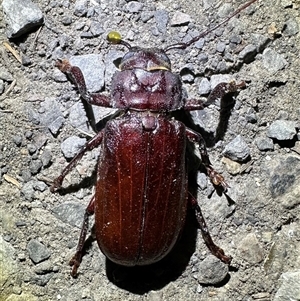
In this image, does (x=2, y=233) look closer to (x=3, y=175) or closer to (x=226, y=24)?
(x=3, y=175)

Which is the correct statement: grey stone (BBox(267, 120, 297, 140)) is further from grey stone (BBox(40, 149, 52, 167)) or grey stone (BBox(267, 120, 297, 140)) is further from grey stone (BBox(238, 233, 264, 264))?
grey stone (BBox(40, 149, 52, 167))

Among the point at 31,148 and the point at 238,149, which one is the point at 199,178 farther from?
the point at 31,148

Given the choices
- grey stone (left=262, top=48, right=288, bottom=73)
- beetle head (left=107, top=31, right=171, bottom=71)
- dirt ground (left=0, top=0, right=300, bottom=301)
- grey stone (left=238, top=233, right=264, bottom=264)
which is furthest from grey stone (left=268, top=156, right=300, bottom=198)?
beetle head (left=107, top=31, right=171, bottom=71)

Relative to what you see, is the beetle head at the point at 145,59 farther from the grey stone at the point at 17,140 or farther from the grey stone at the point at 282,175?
the grey stone at the point at 282,175

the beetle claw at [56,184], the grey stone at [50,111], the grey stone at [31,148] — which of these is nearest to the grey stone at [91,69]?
the grey stone at [50,111]

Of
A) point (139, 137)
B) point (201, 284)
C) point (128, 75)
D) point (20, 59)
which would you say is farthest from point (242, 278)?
point (20, 59)

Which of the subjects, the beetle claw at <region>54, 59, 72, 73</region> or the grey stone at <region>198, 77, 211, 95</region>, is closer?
the beetle claw at <region>54, 59, 72, 73</region>
